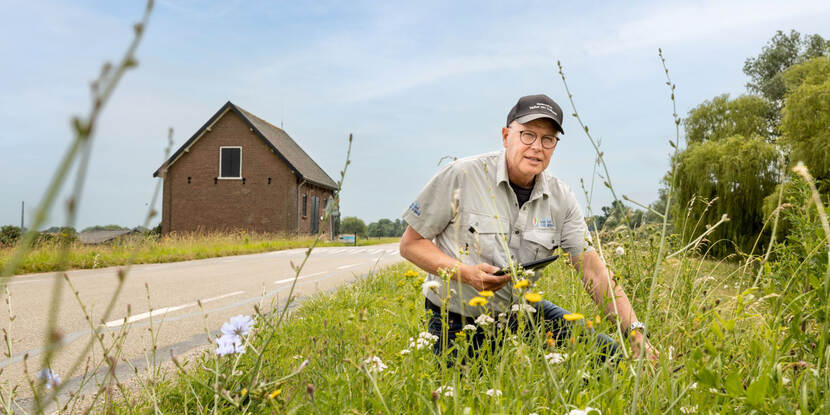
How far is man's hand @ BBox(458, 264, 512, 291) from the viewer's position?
7.55 ft

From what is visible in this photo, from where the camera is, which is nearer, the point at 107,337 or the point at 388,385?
the point at 388,385

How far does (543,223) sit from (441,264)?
33.9 inches

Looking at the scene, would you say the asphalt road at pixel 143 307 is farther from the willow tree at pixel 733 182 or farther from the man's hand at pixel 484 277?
the willow tree at pixel 733 182

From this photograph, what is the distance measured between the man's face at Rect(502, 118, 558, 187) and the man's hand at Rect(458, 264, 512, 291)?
92 cm

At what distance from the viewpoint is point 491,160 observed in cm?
335

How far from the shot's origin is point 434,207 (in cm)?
312

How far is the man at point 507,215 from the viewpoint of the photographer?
9.94ft

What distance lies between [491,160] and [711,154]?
67.5 feet

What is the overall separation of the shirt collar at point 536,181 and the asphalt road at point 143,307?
1537 mm

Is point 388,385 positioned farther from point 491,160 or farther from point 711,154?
point 711,154

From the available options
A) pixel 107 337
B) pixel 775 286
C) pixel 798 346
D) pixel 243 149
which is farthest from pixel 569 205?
pixel 243 149

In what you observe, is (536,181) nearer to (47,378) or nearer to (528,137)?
(528,137)

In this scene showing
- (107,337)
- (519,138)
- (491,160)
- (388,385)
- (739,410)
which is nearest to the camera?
(739,410)

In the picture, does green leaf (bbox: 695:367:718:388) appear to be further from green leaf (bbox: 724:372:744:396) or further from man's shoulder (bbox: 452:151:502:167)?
man's shoulder (bbox: 452:151:502:167)
